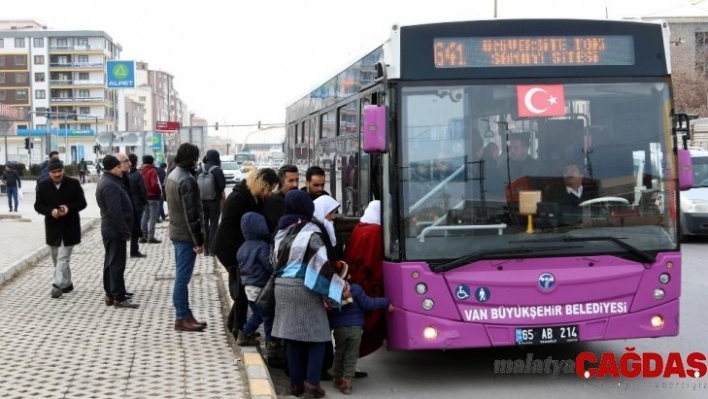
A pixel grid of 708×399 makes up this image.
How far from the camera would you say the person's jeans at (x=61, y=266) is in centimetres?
1148

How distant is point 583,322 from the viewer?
745 centimetres

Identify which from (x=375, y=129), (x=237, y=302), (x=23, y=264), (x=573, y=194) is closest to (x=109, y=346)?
(x=237, y=302)

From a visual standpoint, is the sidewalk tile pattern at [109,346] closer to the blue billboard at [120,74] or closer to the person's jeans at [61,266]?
the person's jeans at [61,266]

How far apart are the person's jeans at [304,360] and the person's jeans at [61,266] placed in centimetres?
517

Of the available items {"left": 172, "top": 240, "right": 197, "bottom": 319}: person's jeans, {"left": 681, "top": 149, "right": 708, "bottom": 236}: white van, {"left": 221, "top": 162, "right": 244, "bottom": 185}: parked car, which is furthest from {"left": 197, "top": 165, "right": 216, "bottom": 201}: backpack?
{"left": 221, "top": 162, "right": 244, "bottom": 185}: parked car

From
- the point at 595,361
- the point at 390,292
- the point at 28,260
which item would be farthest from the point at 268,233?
the point at 28,260

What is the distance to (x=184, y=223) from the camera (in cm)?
912

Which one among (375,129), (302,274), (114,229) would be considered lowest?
(302,274)

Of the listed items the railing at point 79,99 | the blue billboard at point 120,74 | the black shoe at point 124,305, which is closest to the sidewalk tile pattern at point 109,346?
the black shoe at point 124,305

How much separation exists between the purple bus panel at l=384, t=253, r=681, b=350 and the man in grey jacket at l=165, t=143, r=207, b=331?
96.1 inches

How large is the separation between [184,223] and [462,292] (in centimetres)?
313

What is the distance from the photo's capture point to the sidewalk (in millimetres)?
6863

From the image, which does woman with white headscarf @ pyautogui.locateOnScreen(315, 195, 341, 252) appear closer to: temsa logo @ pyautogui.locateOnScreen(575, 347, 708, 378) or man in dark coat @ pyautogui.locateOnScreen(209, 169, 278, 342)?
man in dark coat @ pyautogui.locateOnScreen(209, 169, 278, 342)

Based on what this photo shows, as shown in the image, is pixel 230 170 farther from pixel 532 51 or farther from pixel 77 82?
pixel 77 82
